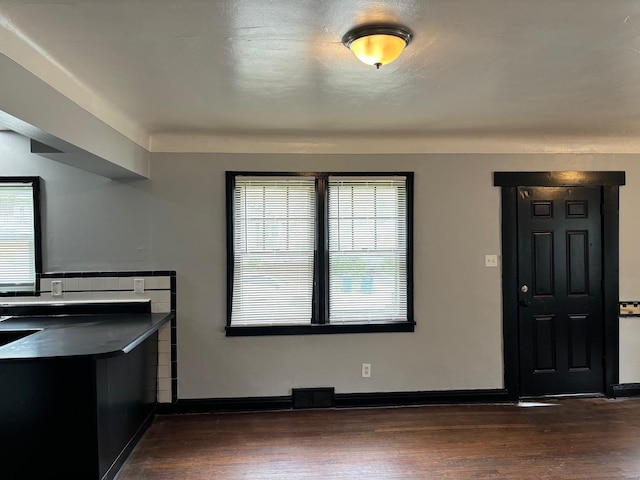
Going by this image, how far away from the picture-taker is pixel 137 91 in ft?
7.99

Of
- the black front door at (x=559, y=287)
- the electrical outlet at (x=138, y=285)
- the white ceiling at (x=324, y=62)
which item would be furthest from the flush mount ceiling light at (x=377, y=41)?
the electrical outlet at (x=138, y=285)

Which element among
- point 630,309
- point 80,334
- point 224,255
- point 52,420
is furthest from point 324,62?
point 630,309

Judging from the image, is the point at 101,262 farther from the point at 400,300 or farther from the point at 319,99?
the point at 400,300

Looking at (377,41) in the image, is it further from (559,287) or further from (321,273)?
(559,287)

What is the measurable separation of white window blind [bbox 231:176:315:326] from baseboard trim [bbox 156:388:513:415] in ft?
2.12

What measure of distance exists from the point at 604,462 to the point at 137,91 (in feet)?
11.8

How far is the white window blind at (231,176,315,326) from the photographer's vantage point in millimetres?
3561

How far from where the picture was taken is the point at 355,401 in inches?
142

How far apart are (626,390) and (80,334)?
4.34 meters

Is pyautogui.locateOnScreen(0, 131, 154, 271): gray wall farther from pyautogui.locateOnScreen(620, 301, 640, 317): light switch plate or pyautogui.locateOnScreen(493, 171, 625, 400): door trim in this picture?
pyautogui.locateOnScreen(620, 301, 640, 317): light switch plate

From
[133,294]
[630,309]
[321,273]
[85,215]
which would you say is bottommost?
[630,309]

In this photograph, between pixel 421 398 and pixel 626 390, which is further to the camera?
pixel 626 390

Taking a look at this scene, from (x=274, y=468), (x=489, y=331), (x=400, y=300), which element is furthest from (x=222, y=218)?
(x=489, y=331)

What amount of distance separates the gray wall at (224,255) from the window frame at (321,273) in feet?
0.19
